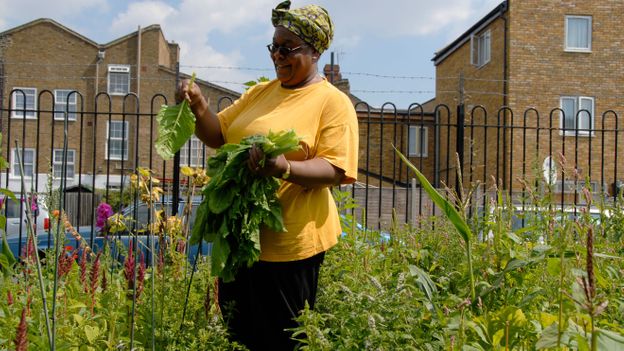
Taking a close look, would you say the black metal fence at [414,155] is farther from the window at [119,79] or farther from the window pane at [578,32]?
the window pane at [578,32]

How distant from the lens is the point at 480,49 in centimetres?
2567

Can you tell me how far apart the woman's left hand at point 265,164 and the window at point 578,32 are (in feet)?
75.9

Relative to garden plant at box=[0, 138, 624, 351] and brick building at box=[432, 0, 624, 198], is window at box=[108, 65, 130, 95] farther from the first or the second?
garden plant at box=[0, 138, 624, 351]

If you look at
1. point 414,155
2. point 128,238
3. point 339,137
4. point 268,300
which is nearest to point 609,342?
point 339,137

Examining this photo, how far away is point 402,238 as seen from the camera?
12.8 feet

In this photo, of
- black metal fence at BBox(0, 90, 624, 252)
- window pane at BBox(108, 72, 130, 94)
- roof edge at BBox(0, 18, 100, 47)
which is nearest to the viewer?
black metal fence at BBox(0, 90, 624, 252)

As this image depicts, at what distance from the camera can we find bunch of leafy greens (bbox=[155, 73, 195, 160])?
7.93 feet

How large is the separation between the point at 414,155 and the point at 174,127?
2244 cm

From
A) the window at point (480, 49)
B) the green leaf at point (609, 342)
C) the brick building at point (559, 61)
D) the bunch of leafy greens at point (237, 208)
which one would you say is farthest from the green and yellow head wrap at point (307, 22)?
the window at point (480, 49)

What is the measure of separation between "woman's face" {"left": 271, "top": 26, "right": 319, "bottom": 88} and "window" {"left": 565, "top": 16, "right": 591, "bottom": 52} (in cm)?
2272

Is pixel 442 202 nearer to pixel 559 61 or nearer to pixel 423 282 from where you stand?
pixel 423 282

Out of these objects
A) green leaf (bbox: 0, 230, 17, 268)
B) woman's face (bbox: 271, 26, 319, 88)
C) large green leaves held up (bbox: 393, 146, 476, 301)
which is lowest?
green leaf (bbox: 0, 230, 17, 268)

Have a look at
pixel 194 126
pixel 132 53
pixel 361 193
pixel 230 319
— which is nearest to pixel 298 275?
pixel 230 319

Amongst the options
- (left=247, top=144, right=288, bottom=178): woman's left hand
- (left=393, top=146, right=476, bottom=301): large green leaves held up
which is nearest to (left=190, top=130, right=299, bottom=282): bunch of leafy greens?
(left=247, top=144, right=288, bottom=178): woman's left hand
